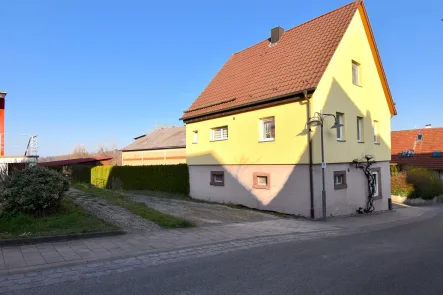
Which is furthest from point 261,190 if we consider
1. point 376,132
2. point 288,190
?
point 376,132

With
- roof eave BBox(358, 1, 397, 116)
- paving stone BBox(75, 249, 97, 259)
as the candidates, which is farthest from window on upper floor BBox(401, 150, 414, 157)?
paving stone BBox(75, 249, 97, 259)

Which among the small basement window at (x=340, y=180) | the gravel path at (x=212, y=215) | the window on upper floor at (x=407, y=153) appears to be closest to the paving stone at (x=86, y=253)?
the gravel path at (x=212, y=215)

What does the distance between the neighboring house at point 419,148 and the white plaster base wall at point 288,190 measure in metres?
20.4

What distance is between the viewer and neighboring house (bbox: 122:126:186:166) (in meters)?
38.2

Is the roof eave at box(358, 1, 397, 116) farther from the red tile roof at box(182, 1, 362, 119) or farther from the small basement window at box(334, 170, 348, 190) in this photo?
the small basement window at box(334, 170, 348, 190)

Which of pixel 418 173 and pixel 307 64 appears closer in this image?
pixel 307 64

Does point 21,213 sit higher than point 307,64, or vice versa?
point 307,64

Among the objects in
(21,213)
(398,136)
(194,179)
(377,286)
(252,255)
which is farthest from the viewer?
(398,136)

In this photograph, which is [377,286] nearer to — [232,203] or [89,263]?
[89,263]

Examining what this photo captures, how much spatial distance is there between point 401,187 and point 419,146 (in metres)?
14.5

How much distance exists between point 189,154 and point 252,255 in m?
13.4

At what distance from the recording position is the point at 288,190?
1451 cm

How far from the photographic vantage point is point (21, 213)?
9289 mm

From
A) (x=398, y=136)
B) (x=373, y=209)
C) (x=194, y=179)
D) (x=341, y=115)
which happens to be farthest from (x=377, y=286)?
(x=398, y=136)
